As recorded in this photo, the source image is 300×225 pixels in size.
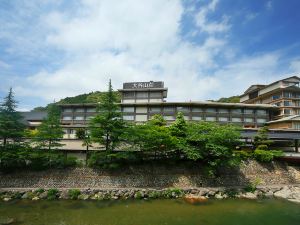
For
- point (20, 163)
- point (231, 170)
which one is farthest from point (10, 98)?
point (231, 170)

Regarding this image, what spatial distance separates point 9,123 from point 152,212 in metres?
18.9

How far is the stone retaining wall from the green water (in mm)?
3851

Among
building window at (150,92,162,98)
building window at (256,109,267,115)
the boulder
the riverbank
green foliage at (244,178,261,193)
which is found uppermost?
building window at (150,92,162,98)

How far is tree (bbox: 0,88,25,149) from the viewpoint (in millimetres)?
24984

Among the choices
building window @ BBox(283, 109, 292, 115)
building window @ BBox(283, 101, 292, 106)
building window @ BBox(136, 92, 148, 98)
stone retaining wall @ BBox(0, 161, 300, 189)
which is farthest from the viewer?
building window @ BBox(283, 101, 292, 106)

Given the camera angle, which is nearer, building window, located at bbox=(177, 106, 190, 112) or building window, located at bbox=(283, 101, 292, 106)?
building window, located at bbox=(177, 106, 190, 112)

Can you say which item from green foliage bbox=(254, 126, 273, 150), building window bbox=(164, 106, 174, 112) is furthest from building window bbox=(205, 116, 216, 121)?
green foliage bbox=(254, 126, 273, 150)

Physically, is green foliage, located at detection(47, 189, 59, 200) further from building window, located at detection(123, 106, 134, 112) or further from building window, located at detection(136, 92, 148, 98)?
building window, located at detection(136, 92, 148, 98)

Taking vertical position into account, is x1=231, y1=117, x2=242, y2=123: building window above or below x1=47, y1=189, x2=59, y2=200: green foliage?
above

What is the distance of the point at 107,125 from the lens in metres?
25.7

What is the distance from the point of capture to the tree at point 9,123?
25.0m

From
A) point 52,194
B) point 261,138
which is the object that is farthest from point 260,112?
point 52,194

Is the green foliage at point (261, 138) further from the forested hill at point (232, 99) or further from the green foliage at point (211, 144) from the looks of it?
the forested hill at point (232, 99)

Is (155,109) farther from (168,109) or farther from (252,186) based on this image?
(252,186)
